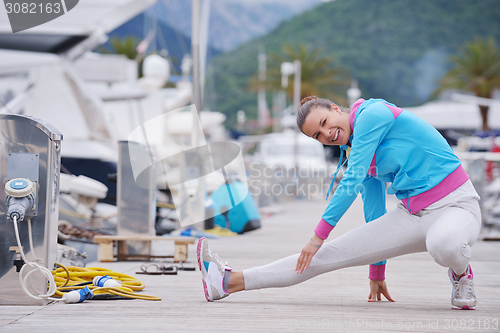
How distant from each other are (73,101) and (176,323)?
1217 centimetres

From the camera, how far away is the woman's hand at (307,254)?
338cm

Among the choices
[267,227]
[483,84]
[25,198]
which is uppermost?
[483,84]

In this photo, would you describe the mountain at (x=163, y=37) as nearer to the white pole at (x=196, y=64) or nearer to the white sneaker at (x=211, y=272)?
the white pole at (x=196, y=64)

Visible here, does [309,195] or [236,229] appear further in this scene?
[309,195]

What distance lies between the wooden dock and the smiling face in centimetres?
103

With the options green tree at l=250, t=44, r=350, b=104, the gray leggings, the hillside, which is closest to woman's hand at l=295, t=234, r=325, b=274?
the gray leggings

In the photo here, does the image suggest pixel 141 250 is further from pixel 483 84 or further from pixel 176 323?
pixel 483 84

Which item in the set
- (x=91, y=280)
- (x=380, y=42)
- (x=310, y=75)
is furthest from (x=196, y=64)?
(x=380, y=42)

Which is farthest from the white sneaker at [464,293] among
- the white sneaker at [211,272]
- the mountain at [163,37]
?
the mountain at [163,37]

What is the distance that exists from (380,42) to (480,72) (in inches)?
1712

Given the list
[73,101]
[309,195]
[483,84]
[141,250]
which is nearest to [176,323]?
[141,250]

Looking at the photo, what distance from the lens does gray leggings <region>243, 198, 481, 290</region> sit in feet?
11.0

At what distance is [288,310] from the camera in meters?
3.60

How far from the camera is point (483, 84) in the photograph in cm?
4031
